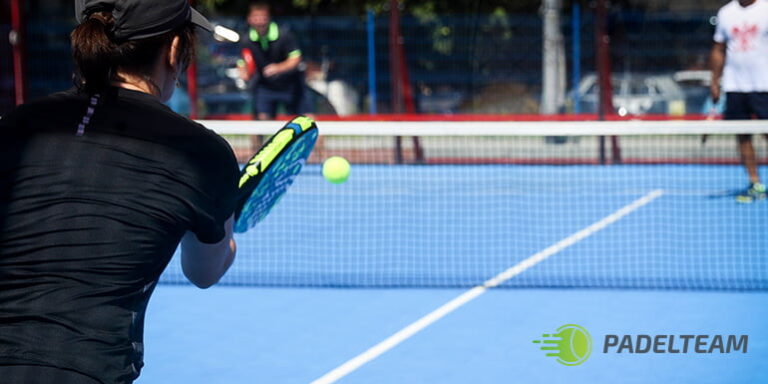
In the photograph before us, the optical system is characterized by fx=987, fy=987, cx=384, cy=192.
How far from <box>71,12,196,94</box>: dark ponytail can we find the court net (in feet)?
13.4

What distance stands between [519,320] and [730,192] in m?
5.82

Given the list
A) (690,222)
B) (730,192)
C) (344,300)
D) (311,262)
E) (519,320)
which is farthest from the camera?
(730,192)

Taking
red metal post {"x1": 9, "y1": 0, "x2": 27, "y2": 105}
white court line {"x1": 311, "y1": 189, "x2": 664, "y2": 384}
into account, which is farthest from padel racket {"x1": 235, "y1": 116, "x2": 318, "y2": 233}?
red metal post {"x1": 9, "y1": 0, "x2": 27, "y2": 105}

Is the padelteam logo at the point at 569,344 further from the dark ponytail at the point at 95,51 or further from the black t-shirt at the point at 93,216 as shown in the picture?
the dark ponytail at the point at 95,51

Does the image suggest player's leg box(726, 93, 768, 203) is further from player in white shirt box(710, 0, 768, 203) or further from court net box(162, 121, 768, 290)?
court net box(162, 121, 768, 290)

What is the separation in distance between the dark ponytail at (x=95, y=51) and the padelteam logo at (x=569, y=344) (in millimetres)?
3281

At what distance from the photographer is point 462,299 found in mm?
6203

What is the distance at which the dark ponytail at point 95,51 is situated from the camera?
2.13 metres

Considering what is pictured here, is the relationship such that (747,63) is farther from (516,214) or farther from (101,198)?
(101,198)

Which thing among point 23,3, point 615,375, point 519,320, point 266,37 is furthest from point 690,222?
point 23,3

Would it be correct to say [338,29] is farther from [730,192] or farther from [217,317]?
[217,317]

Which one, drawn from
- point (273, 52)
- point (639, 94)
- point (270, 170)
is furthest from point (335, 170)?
point (639, 94)

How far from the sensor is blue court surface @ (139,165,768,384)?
483 cm

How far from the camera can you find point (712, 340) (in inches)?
204
